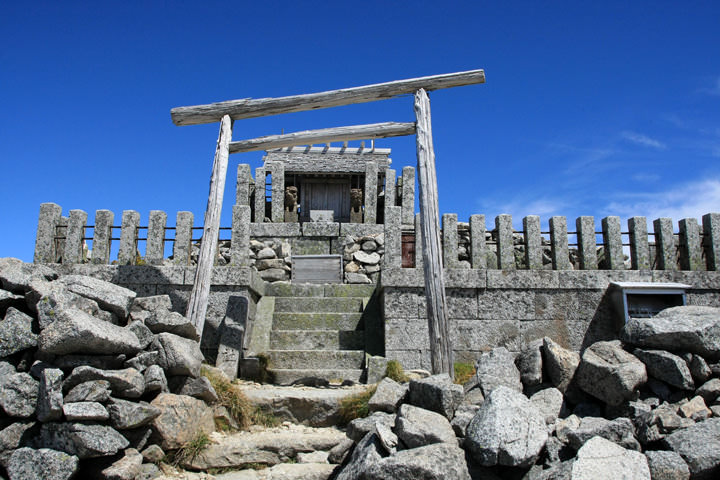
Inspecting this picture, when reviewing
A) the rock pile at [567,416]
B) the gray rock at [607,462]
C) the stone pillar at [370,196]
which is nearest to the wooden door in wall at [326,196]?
the stone pillar at [370,196]

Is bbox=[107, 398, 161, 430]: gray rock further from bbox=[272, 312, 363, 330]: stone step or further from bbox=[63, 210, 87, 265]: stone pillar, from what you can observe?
bbox=[63, 210, 87, 265]: stone pillar

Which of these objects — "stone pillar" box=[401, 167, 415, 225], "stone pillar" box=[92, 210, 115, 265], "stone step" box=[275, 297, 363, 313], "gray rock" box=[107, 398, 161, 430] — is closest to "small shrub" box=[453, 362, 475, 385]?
"stone step" box=[275, 297, 363, 313]

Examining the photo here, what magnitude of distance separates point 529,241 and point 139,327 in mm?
5704

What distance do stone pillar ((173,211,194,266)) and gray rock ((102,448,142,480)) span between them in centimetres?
421

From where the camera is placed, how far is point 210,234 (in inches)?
272

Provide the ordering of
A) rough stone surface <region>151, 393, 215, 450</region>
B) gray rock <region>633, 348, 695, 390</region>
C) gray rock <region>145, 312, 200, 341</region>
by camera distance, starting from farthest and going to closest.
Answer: gray rock <region>145, 312, 200, 341</region>
gray rock <region>633, 348, 695, 390</region>
rough stone surface <region>151, 393, 215, 450</region>

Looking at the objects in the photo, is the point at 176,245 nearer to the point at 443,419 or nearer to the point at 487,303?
the point at 487,303

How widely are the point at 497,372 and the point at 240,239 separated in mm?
4614

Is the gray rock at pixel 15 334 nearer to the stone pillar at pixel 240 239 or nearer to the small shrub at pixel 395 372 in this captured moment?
the stone pillar at pixel 240 239

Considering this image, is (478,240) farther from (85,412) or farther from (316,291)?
(85,412)

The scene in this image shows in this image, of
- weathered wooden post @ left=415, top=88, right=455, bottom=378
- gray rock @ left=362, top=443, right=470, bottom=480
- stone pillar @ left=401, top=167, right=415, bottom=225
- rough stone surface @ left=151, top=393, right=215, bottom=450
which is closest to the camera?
gray rock @ left=362, top=443, right=470, bottom=480

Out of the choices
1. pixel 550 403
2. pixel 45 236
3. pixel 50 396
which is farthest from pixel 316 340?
pixel 45 236

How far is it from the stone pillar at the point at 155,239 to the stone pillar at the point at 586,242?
657 cm

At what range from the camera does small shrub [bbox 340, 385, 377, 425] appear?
549 cm
